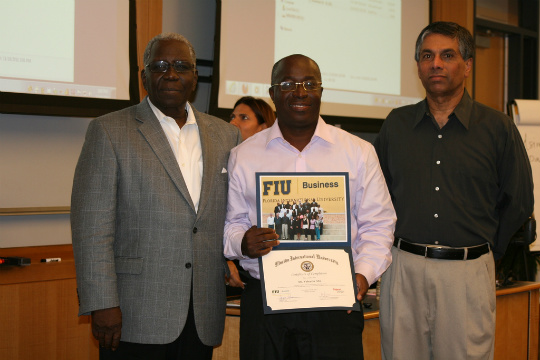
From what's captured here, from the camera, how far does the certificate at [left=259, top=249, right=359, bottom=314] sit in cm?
201

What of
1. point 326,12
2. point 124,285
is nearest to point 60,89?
point 124,285

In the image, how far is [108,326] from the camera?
203cm

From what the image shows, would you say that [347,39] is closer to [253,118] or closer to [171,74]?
[253,118]

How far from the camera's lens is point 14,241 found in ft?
13.4

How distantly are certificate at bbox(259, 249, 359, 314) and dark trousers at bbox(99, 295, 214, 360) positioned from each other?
0.38 meters

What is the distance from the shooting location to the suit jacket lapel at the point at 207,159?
86.6 inches

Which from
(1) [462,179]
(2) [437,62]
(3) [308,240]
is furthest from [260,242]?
(2) [437,62]

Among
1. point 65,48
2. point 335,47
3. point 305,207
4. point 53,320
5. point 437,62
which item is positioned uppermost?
point 335,47

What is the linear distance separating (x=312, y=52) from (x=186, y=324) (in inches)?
137

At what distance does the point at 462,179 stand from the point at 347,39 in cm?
292

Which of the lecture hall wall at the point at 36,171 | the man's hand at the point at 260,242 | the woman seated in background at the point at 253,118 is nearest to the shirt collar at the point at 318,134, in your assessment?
the man's hand at the point at 260,242

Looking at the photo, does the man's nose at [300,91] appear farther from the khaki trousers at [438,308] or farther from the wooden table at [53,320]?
the wooden table at [53,320]

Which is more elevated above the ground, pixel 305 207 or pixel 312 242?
pixel 305 207

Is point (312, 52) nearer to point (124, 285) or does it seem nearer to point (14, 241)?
point (14, 241)
